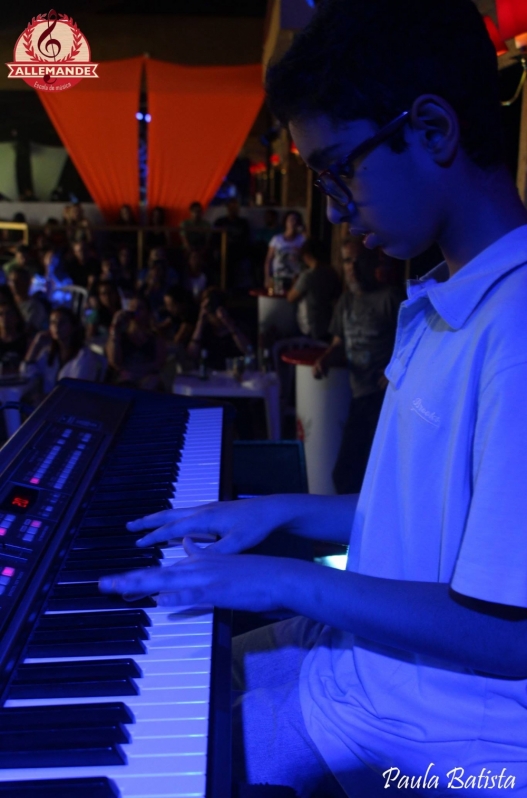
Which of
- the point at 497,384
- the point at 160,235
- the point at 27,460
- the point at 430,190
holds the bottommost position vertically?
the point at 27,460

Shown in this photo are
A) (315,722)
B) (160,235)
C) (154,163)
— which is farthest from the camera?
Result: (160,235)

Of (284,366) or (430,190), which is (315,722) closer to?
(430,190)

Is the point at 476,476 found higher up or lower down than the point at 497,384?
lower down

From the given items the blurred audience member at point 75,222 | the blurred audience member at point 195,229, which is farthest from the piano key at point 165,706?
the blurred audience member at point 75,222

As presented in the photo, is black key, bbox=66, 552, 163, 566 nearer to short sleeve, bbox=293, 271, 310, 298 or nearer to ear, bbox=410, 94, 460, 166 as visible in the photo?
ear, bbox=410, 94, 460, 166

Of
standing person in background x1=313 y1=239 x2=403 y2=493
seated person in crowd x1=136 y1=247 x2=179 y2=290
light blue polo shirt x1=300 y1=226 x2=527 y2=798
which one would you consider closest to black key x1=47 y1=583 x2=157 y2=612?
light blue polo shirt x1=300 y1=226 x2=527 y2=798

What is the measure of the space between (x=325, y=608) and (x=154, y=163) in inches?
360

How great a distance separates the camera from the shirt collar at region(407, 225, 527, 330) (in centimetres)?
102

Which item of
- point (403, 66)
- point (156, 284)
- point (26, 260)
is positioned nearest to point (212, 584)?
point (403, 66)

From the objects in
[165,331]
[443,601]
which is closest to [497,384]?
[443,601]

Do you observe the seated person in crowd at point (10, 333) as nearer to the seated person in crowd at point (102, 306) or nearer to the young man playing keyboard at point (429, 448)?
the seated person in crowd at point (102, 306)

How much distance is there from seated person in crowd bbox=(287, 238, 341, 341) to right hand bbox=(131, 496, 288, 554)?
5.41m

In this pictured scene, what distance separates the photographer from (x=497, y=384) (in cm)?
90

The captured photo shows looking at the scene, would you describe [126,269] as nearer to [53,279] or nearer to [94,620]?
[53,279]
